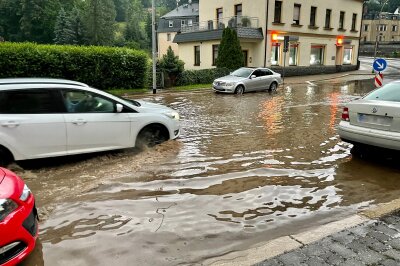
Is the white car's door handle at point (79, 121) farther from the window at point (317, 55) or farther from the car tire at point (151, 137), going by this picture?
the window at point (317, 55)

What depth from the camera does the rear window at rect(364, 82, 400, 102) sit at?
6605 millimetres

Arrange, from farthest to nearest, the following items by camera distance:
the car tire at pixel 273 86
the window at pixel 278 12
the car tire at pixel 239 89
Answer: the window at pixel 278 12, the car tire at pixel 273 86, the car tire at pixel 239 89

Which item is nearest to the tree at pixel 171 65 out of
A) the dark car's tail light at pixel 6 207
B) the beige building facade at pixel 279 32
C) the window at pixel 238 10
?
the beige building facade at pixel 279 32

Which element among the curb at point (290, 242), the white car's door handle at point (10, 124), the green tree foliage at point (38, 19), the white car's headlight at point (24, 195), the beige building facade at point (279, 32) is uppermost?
the green tree foliage at point (38, 19)

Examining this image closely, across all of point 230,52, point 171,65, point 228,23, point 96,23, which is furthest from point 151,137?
point 96,23

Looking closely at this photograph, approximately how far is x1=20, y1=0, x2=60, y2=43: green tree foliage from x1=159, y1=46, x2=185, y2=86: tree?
53.0 meters

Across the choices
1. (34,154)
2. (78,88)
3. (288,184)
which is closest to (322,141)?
(288,184)

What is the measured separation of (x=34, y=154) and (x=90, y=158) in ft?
3.60

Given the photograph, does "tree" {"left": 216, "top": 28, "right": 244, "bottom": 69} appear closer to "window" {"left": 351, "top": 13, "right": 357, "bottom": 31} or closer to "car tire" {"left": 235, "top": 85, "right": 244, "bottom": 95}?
"car tire" {"left": 235, "top": 85, "right": 244, "bottom": 95}

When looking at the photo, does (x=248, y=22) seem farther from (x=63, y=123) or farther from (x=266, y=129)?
(x=63, y=123)

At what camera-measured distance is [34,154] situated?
6.23 meters

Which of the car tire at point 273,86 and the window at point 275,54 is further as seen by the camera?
the window at point 275,54

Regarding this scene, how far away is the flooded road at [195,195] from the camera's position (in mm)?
3953

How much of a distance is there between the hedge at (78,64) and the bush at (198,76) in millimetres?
2998
